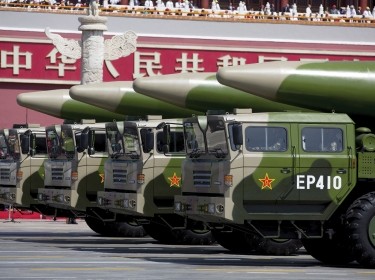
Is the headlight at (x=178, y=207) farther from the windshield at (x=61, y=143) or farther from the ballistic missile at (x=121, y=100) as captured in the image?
the ballistic missile at (x=121, y=100)

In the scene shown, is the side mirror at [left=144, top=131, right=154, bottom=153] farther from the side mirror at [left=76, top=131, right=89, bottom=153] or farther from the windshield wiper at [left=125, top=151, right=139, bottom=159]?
the side mirror at [left=76, top=131, right=89, bottom=153]

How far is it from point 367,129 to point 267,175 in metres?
1.91

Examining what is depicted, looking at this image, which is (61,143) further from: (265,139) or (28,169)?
(265,139)

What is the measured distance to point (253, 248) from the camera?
2542 centimetres

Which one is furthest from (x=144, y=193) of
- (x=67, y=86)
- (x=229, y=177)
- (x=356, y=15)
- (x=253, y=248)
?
(x=356, y=15)

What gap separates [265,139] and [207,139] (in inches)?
42.8

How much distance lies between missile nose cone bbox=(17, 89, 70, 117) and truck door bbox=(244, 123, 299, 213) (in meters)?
13.5

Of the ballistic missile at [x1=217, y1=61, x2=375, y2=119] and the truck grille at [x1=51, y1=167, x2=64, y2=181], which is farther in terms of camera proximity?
the truck grille at [x1=51, y1=167, x2=64, y2=181]

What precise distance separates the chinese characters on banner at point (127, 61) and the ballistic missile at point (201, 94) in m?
28.1

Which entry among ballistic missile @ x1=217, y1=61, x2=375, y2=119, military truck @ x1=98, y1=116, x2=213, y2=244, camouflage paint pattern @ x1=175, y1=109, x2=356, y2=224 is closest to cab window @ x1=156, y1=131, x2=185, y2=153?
military truck @ x1=98, y1=116, x2=213, y2=244

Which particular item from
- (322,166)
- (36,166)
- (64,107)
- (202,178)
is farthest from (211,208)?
(64,107)

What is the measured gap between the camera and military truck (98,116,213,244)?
26641 mm

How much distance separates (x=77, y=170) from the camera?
29562mm

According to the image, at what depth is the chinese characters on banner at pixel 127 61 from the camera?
55188mm
